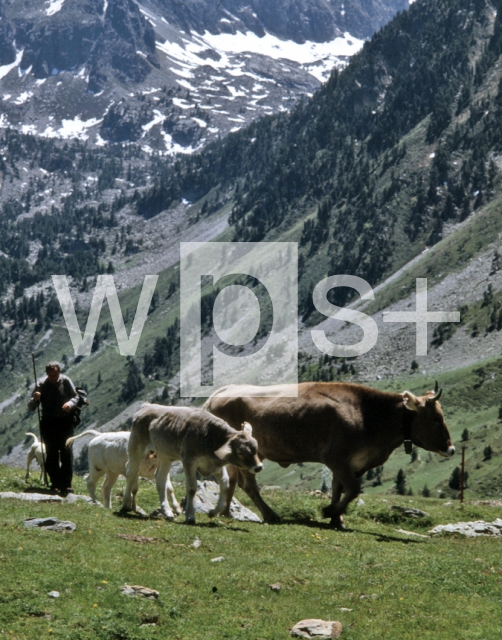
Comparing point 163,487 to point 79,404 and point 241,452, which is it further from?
point 79,404

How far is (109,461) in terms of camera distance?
85.4 ft

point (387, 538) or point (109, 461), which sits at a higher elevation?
point (109, 461)

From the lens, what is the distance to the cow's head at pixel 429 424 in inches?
1030

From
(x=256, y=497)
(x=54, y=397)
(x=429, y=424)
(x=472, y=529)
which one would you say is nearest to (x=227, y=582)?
(x=256, y=497)

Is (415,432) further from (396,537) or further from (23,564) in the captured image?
(23,564)

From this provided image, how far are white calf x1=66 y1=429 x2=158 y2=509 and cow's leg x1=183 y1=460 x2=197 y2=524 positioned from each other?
336 cm

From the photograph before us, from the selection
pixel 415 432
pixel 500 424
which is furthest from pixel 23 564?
pixel 500 424

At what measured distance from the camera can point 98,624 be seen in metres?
14.4

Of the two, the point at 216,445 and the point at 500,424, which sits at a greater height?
the point at 216,445

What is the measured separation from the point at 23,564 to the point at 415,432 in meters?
14.8

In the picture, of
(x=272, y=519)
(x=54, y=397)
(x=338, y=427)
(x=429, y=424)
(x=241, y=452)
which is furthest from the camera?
(x=429, y=424)

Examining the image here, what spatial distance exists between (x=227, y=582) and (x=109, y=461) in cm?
996

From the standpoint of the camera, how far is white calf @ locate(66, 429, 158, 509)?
25.8 meters

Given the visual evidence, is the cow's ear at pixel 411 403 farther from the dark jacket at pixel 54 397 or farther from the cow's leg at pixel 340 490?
the dark jacket at pixel 54 397
